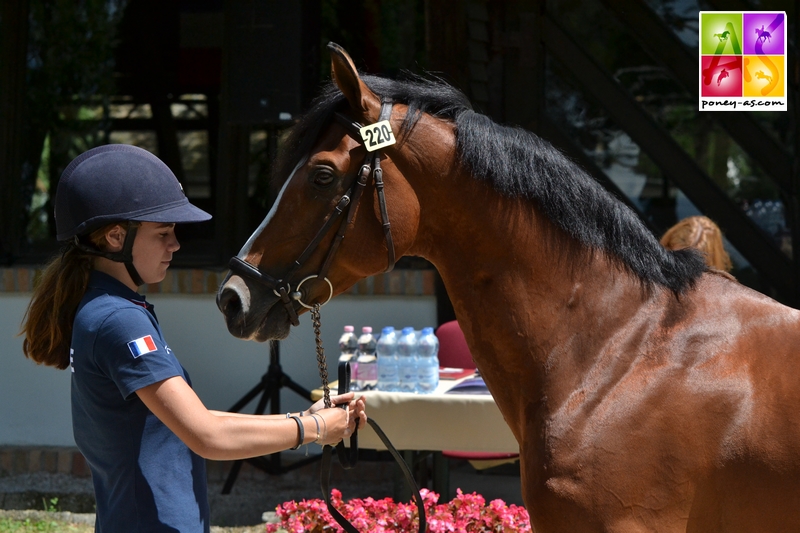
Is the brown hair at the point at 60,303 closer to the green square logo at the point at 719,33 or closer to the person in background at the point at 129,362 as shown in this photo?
the person in background at the point at 129,362

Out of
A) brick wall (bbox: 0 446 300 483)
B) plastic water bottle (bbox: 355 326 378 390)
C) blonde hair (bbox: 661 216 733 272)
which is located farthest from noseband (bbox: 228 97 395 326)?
brick wall (bbox: 0 446 300 483)

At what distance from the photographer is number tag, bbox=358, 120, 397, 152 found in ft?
6.11

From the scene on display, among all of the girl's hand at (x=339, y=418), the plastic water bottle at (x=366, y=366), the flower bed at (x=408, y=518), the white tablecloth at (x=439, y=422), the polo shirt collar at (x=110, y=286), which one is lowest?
the flower bed at (x=408, y=518)

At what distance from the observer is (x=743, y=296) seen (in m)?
1.91

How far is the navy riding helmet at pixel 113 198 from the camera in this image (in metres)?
1.74

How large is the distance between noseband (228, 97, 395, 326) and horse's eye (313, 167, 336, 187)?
5cm

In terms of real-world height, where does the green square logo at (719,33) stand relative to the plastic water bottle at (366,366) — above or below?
above

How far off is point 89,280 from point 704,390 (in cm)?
143

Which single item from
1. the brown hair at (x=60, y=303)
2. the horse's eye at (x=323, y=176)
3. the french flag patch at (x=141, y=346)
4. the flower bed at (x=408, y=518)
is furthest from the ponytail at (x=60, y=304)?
the flower bed at (x=408, y=518)

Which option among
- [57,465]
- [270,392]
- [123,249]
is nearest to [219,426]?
[123,249]

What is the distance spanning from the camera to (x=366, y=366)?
12.2 ft

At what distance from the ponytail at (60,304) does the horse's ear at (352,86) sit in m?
0.64

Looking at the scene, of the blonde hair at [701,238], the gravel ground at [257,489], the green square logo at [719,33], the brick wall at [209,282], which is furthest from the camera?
the brick wall at [209,282]

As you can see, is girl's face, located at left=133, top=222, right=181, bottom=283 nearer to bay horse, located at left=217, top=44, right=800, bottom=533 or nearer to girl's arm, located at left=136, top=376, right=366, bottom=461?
bay horse, located at left=217, top=44, right=800, bottom=533
